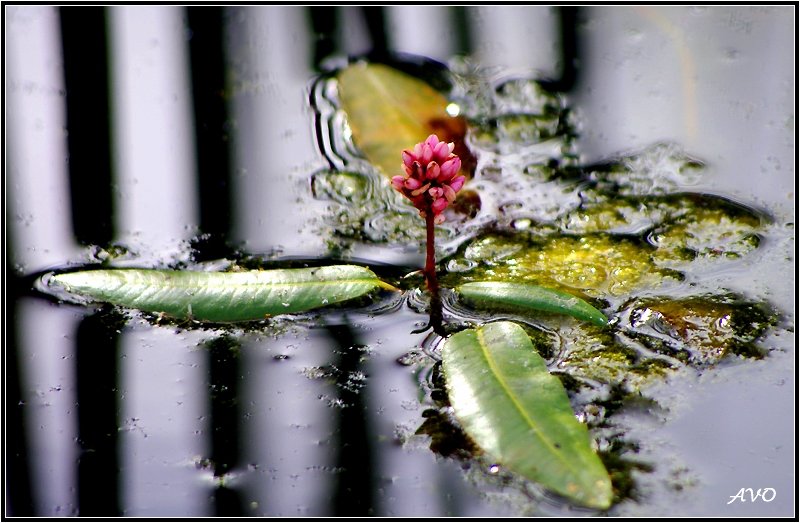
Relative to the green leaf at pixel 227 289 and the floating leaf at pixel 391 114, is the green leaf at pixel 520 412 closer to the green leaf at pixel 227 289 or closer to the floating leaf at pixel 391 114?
the green leaf at pixel 227 289

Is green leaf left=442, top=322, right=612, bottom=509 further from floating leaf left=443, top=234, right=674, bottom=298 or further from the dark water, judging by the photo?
floating leaf left=443, top=234, right=674, bottom=298

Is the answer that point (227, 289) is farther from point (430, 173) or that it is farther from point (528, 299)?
point (528, 299)

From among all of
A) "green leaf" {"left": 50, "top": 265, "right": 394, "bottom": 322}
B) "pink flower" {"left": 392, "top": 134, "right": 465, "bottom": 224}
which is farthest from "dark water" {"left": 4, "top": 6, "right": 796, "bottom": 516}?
"pink flower" {"left": 392, "top": 134, "right": 465, "bottom": 224}

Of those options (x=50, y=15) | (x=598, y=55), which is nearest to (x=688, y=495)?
(x=598, y=55)

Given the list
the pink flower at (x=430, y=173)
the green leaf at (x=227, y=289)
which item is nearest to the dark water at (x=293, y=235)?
the green leaf at (x=227, y=289)

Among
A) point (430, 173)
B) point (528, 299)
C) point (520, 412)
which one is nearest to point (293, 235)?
point (430, 173)

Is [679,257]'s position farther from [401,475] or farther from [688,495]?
[401,475]
